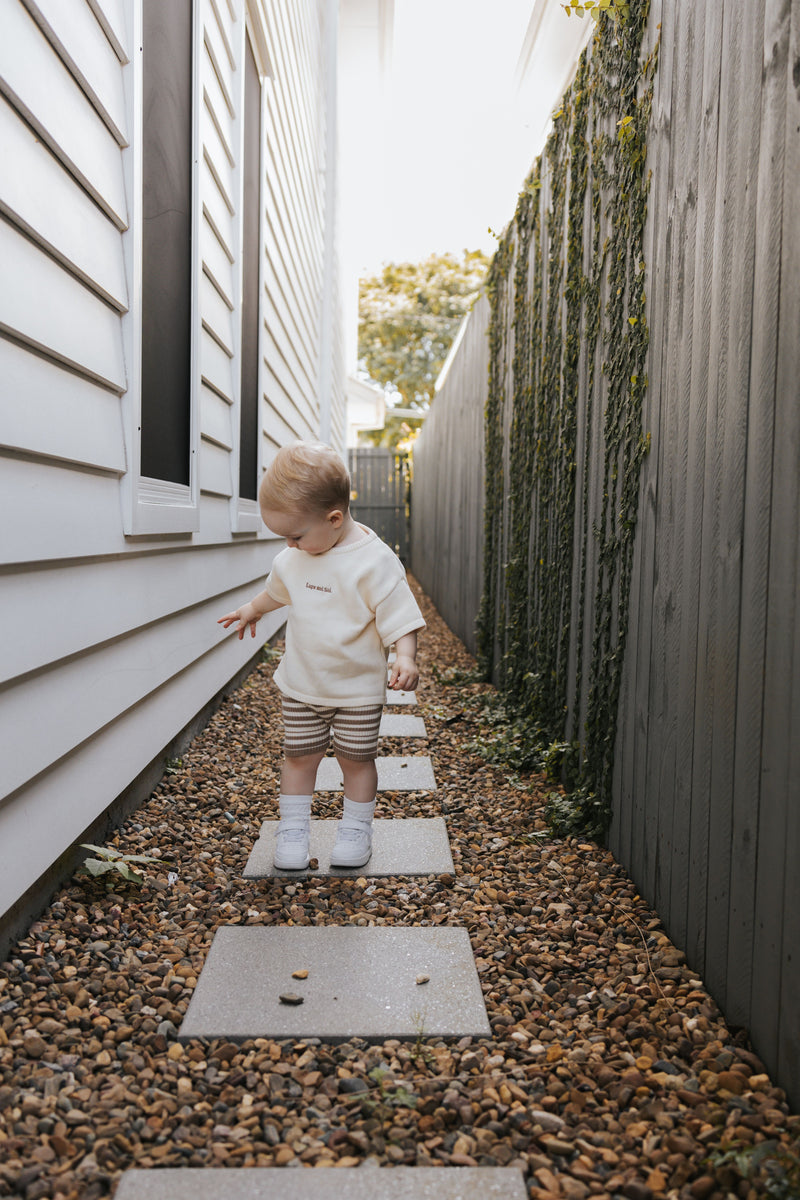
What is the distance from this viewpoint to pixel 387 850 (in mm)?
2654

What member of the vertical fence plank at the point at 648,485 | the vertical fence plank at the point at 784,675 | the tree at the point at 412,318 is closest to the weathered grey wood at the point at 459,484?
the vertical fence plank at the point at 648,485

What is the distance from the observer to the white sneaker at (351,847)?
8.18 ft

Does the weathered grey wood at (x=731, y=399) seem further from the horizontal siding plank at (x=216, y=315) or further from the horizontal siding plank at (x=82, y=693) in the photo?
the horizontal siding plank at (x=216, y=315)

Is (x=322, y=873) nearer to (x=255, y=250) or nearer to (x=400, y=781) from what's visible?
(x=400, y=781)

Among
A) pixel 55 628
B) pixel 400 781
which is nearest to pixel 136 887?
pixel 55 628

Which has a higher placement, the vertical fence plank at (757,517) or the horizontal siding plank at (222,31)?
the horizontal siding plank at (222,31)

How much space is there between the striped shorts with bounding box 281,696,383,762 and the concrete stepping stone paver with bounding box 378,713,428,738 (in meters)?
1.49

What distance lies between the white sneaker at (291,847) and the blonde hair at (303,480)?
2.83 feet

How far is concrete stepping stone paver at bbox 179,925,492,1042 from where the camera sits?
67.6 inches

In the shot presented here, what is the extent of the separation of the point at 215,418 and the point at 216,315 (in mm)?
432

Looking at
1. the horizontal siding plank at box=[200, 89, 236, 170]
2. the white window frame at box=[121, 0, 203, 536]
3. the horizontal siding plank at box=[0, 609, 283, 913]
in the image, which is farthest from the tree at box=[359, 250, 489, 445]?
the white window frame at box=[121, 0, 203, 536]

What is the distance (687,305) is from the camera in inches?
77.9

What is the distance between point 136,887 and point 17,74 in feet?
6.00

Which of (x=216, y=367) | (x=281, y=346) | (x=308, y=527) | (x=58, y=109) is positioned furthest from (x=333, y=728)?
(x=281, y=346)
